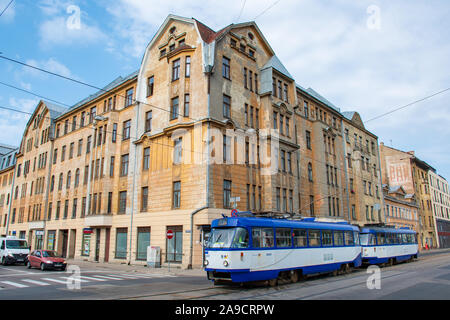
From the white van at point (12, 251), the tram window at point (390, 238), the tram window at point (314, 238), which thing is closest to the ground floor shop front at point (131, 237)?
the white van at point (12, 251)

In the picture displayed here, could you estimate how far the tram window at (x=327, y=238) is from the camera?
18.0 meters

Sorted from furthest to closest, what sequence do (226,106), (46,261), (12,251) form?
(226,106), (12,251), (46,261)

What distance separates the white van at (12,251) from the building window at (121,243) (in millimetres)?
7014

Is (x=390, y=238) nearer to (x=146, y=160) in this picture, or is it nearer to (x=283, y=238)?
(x=283, y=238)

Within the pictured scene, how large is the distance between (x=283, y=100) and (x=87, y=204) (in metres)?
21.9

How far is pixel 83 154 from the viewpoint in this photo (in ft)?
119

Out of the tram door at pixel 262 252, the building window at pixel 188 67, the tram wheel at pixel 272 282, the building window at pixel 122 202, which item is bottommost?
the tram wheel at pixel 272 282

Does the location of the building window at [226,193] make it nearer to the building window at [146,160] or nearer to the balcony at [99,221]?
the building window at [146,160]

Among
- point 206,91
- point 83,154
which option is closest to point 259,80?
point 206,91

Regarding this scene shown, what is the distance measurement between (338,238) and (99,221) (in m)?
21.4

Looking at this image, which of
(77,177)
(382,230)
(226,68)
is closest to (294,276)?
(382,230)

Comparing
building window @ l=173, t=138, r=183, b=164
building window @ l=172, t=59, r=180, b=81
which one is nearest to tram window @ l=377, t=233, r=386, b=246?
building window @ l=173, t=138, r=183, b=164

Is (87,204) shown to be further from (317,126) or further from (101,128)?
(317,126)

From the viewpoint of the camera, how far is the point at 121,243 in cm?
2941
